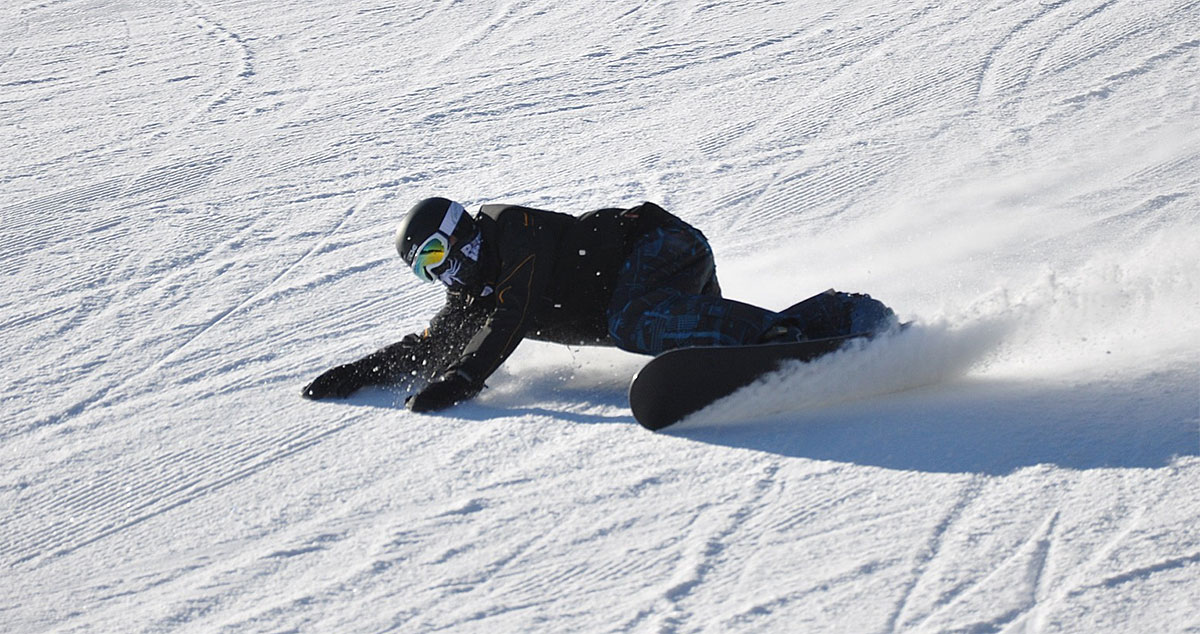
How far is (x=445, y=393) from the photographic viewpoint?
14.8 ft

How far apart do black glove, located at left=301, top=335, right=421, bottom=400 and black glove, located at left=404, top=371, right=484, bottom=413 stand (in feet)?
1.22

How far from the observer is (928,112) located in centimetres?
772

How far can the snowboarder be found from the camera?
14.5ft

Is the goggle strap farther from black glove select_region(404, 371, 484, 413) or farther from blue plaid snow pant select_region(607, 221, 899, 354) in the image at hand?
blue plaid snow pant select_region(607, 221, 899, 354)

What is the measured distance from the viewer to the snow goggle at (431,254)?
444 centimetres

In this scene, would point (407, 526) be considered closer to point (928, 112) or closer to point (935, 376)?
point (935, 376)

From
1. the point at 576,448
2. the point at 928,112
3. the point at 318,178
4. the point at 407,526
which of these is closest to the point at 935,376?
the point at 576,448

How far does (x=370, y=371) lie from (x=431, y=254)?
2.21ft

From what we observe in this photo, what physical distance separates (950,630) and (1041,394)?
1357 mm

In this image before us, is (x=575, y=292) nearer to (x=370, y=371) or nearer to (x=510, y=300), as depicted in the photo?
(x=510, y=300)

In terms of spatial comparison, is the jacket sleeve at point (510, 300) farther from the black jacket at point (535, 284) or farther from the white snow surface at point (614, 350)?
the white snow surface at point (614, 350)

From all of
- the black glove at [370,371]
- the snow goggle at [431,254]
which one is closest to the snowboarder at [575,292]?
the snow goggle at [431,254]

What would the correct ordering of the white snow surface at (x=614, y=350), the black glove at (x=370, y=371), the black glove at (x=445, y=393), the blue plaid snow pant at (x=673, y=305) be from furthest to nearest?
the black glove at (x=370, y=371), the black glove at (x=445, y=393), the blue plaid snow pant at (x=673, y=305), the white snow surface at (x=614, y=350)

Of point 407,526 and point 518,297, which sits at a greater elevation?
point 518,297
